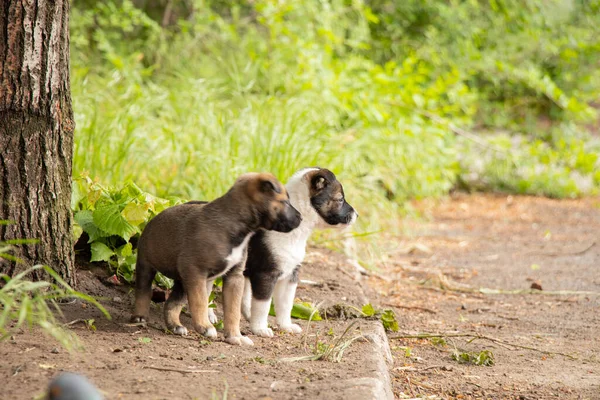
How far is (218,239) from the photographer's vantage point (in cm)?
418

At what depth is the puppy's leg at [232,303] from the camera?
4.32 meters

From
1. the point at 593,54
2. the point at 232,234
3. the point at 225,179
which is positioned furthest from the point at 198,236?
the point at 593,54

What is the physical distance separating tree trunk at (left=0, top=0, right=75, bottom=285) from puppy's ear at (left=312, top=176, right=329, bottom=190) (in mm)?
1423

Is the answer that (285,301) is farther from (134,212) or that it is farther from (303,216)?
(134,212)

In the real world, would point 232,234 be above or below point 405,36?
below

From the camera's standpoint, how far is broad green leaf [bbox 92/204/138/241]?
4.86m

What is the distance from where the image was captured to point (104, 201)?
5074mm

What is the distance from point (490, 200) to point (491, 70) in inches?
91.9

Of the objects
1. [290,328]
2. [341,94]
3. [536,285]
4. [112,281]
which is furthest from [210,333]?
[341,94]

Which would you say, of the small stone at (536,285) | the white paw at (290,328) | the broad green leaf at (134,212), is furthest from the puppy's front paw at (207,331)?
the small stone at (536,285)

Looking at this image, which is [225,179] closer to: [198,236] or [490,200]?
[198,236]

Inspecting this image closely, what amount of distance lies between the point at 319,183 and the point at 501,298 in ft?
9.31

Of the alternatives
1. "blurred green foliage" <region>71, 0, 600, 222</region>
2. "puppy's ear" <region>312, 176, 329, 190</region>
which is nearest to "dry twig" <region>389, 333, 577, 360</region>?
"puppy's ear" <region>312, 176, 329, 190</region>

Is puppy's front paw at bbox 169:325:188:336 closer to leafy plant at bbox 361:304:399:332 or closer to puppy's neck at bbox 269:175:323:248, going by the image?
puppy's neck at bbox 269:175:323:248
